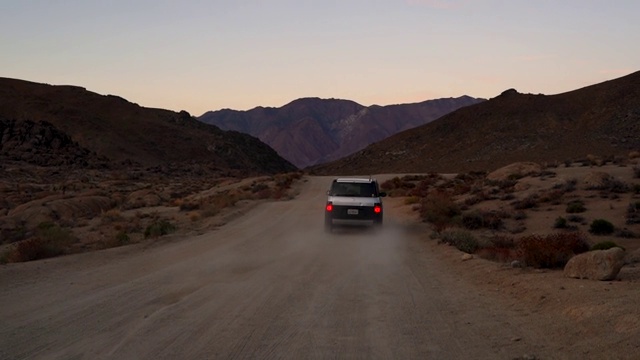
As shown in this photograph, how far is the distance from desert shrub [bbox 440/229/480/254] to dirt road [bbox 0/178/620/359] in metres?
1.09

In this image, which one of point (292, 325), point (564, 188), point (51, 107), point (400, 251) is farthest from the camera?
point (51, 107)

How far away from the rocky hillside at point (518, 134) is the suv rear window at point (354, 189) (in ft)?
212

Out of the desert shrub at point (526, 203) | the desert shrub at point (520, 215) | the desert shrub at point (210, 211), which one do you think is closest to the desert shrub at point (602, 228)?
the desert shrub at point (520, 215)

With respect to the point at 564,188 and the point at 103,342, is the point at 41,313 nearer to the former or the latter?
the point at 103,342

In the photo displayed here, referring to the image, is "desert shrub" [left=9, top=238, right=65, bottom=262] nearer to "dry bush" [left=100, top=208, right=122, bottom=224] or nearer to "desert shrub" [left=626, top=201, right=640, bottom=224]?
"dry bush" [left=100, top=208, right=122, bottom=224]

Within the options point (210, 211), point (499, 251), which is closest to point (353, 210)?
point (499, 251)

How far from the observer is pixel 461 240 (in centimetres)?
1667

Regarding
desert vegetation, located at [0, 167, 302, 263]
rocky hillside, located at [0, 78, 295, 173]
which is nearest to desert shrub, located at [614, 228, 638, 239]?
desert vegetation, located at [0, 167, 302, 263]

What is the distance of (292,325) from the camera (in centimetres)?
846

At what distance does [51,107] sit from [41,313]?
108404 mm

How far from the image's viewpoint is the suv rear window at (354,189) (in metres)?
21.4

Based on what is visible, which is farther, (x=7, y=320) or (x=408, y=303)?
(x=408, y=303)

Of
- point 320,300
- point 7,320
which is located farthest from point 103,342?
point 320,300

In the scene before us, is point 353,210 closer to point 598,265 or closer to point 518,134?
point 598,265
